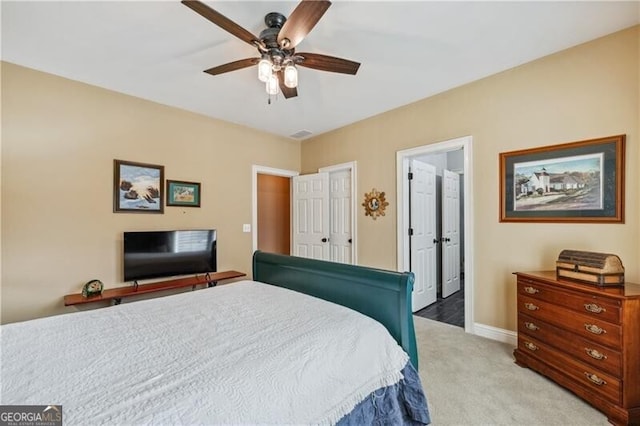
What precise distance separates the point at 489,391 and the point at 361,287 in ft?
4.17

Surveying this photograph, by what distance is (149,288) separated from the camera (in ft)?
9.91

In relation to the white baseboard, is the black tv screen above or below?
above

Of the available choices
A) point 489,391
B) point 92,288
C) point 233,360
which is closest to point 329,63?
A: point 233,360

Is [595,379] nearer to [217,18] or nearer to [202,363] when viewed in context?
[202,363]

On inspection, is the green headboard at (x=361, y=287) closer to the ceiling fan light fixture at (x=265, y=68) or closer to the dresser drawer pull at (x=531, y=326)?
the dresser drawer pull at (x=531, y=326)

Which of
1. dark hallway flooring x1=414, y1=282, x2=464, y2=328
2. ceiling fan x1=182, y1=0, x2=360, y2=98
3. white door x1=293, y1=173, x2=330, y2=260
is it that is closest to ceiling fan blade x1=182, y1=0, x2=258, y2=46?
ceiling fan x1=182, y1=0, x2=360, y2=98

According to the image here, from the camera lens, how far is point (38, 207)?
258cm

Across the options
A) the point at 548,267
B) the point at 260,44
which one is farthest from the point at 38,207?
the point at 548,267

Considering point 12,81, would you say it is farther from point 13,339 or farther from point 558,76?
point 558,76

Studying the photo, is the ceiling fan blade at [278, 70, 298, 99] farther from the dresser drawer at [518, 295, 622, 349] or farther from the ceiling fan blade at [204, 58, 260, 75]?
the dresser drawer at [518, 295, 622, 349]

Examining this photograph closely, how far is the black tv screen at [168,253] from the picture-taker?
3.00 meters

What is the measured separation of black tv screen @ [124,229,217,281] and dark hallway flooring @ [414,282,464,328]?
2.91 meters

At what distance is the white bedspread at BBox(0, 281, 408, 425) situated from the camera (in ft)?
2.92

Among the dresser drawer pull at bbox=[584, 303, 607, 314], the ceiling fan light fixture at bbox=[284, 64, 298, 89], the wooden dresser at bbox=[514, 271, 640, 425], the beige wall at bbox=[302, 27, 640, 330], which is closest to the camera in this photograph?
the wooden dresser at bbox=[514, 271, 640, 425]
